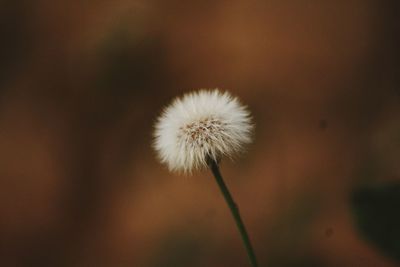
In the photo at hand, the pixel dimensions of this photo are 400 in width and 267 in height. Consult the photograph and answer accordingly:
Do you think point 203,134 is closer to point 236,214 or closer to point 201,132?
point 201,132

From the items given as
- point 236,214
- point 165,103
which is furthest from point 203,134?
point 165,103

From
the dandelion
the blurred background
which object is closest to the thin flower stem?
the dandelion

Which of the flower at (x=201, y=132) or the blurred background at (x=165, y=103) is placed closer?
the flower at (x=201, y=132)

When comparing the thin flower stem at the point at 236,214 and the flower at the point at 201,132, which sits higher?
the flower at the point at 201,132

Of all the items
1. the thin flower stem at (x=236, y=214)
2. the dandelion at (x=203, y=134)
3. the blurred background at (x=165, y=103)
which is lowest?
the thin flower stem at (x=236, y=214)

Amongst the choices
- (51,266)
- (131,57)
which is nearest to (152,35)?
(131,57)

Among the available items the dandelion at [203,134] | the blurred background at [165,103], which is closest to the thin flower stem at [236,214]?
the dandelion at [203,134]

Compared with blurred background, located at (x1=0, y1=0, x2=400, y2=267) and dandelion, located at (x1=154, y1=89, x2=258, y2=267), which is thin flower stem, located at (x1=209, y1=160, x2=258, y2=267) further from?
blurred background, located at (x1=0, y1=0, x2=400, y2=267)

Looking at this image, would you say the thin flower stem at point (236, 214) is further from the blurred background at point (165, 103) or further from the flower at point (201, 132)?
the blurred background at point (165, 103)
